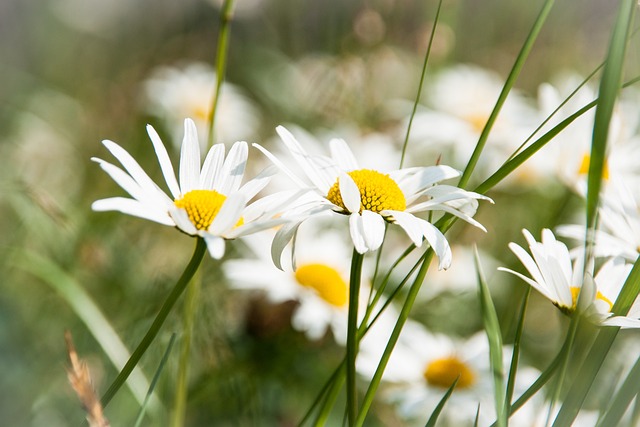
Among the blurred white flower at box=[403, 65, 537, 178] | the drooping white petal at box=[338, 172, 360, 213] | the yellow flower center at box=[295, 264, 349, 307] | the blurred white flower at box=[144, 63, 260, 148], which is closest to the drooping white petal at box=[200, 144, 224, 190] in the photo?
the drooping white petal at box=[338, 172, 360, 213]

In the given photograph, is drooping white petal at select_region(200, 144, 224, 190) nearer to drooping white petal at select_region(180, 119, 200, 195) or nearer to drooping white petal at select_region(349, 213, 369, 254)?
drooping white petal at select_region(180, 119, 200, 195)

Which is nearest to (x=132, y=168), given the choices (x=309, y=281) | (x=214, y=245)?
(x=214, y=245)

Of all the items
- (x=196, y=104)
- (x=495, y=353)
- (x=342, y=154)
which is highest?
(x=196, y=104)

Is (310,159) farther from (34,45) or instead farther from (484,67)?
(34,45)

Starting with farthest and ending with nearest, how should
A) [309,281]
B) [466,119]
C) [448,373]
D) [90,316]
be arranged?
[466,119]
[309,281]
[448,373]
[90,316]


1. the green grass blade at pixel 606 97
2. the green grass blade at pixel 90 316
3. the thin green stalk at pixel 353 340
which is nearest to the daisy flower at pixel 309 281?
the green grass blade at pixel 90 316

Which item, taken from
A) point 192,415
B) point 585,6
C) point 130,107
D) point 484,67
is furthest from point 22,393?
point 585,6

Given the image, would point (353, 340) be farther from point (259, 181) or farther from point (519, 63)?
point (519, 63)
